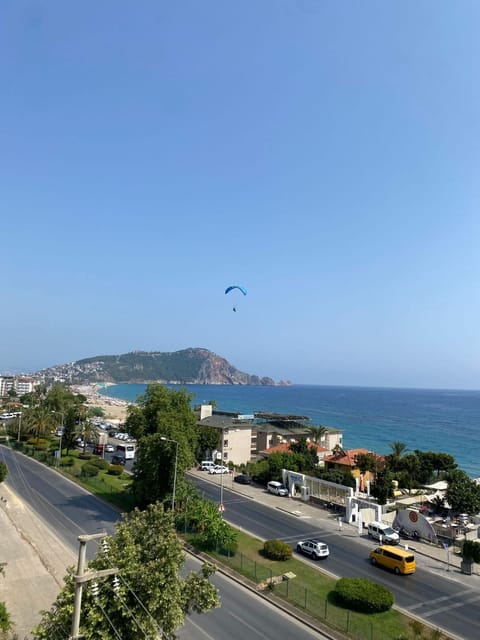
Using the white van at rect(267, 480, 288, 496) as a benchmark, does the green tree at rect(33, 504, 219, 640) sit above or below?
above

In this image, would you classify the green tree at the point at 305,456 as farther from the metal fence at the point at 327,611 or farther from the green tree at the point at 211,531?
the metal fence at the point at 327,611

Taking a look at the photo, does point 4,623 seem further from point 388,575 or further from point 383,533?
point 383,533

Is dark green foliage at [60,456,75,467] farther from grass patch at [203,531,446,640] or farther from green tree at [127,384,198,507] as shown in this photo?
grass patch at [203,531,446,640]

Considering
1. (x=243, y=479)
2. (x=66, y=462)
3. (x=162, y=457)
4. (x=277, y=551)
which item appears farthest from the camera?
(x=66, y=462)

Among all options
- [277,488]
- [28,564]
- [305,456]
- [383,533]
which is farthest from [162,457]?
[305,456]

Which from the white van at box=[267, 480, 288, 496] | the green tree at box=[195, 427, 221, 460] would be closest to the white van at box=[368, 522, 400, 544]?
the white van at box=[267, 480, 288, 496]

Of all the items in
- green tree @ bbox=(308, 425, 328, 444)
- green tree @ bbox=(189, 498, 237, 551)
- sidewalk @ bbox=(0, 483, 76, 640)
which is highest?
green tree @ bbox=(308, 425, 328, 444)

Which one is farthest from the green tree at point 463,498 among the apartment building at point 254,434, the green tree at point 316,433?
the green tree at point 316,433
